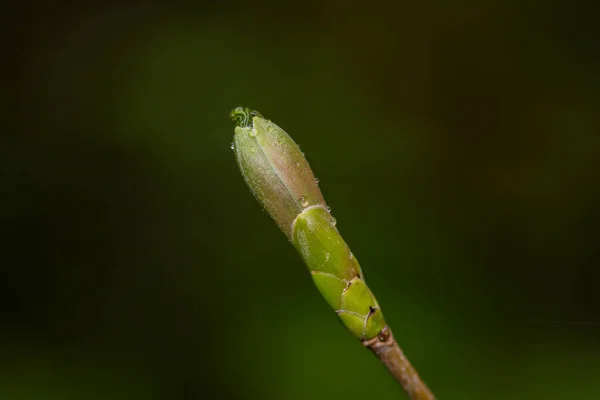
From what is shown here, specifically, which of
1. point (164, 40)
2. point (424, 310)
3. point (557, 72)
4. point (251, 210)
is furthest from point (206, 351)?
point (557, 72)

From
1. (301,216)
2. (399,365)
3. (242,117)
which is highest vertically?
(242,117)

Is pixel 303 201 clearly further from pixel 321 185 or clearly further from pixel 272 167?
pixel 321 185

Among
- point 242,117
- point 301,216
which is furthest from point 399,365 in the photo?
point 242,117

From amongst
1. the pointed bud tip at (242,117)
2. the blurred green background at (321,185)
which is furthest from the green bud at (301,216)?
the blurred green background at (321,185)

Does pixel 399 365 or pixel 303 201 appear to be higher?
pixel 303 201

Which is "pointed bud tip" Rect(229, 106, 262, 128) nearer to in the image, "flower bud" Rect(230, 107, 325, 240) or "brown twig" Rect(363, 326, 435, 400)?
"flower bud" Rect(230, 107, 325, 240)

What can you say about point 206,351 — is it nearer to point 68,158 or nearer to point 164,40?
point 68,158

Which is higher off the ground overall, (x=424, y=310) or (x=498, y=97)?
(x=498, y=97)
